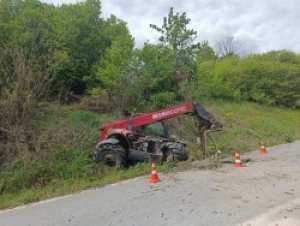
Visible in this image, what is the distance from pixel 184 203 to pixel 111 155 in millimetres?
4323

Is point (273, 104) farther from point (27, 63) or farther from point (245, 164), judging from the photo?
point (27, 63)

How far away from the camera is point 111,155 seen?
10188 millimetres

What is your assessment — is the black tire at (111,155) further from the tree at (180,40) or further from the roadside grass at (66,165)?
A: the tree at (180,40)

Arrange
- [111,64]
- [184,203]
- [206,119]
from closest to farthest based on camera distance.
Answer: [184,203] → [206,119] → [111,64]

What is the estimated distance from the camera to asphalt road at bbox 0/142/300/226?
541 cm

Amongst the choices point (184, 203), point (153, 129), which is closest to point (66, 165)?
point (153, 129)

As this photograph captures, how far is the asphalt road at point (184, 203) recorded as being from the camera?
541 cm

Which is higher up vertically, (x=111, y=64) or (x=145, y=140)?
(x=111, y=64)

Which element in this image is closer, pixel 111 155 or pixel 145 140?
pixel 111 155

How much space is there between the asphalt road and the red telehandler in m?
1.49

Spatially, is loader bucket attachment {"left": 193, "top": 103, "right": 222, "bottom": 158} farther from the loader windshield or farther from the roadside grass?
the loader windshield

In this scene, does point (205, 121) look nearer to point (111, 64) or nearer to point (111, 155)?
point (111, 155)

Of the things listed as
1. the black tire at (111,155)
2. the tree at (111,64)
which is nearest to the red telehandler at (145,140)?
the black tire at (111,155)

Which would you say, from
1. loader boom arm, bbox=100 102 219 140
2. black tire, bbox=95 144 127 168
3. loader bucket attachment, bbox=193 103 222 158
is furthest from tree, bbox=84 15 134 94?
loader bucket attachment, bbox=193 103 222 158
